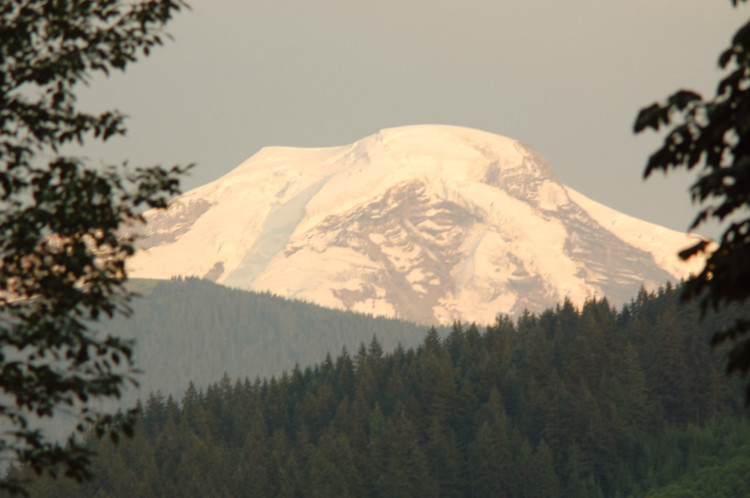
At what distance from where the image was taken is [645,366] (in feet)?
473

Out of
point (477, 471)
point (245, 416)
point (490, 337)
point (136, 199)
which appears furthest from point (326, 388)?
point (136, 199)

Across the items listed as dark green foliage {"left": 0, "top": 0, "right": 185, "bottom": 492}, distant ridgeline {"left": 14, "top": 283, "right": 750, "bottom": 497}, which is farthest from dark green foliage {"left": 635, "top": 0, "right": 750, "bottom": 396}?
distant ridgeline {"left": 14, "top": 283, "right": 750, "bottom": 497}

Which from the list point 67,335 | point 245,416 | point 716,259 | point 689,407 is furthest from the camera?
point 245,416

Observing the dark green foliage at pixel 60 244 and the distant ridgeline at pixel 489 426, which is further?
the distant ridgeline at pixel 489 426

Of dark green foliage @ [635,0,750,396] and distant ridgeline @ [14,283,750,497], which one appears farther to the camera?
distant ridgeline @ [14,283,750,497]

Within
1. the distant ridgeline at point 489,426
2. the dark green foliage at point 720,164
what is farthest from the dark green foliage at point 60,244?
the distant ridgeline at point 489,426

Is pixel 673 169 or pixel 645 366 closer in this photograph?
pixel 673 169

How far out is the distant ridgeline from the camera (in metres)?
118

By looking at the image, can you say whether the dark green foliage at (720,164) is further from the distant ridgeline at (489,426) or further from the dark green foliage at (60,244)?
the distant ridgeline at (489,426)

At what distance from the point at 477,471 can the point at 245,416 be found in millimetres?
45140

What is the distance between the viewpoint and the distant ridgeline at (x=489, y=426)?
4665 inches

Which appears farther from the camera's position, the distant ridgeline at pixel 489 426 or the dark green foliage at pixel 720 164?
the distant ridgeline at pixel 489 426

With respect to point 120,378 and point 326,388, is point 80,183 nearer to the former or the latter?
point 120,378

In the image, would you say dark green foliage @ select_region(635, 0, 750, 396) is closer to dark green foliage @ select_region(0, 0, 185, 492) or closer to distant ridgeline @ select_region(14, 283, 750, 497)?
dark green foliage @ select_region(0, 0, 185, 492)
